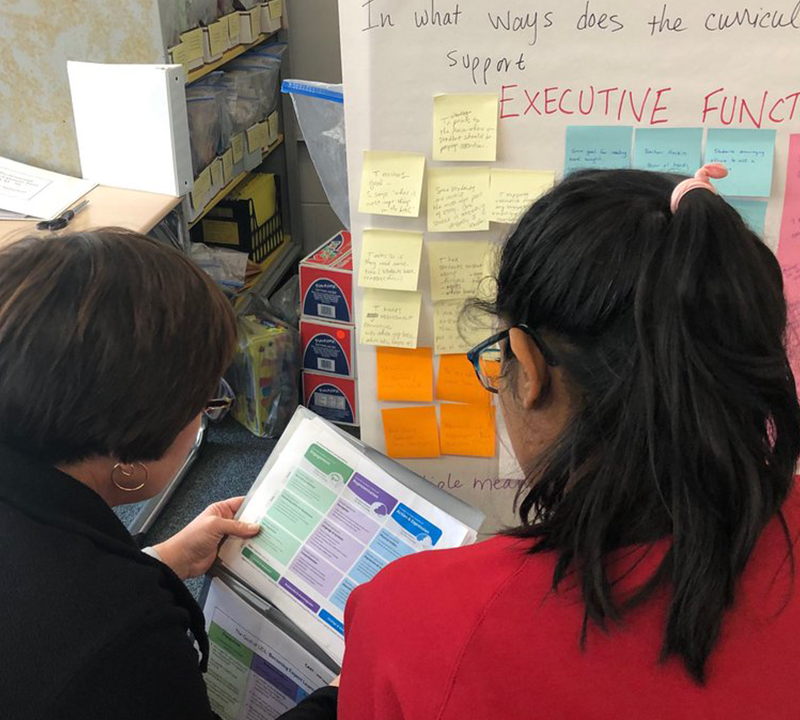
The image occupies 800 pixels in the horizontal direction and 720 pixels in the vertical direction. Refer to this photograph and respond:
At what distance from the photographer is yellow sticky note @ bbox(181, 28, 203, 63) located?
6.32 ft

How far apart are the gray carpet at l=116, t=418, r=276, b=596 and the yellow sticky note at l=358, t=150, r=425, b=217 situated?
1.02 meters

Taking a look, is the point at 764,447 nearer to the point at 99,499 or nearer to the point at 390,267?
the point at 99,499

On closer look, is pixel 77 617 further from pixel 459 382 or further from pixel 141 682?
pixel 459 382

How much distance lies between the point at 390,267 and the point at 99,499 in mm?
690

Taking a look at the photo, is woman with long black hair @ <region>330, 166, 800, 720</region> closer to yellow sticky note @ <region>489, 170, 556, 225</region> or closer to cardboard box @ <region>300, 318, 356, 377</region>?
yellow sticky note @ <region>489, 170, 556, 225</region>

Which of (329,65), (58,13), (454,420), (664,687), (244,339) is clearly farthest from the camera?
(329,65)

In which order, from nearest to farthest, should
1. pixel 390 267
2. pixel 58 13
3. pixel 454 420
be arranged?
pixel 390 267, pixel 454 420, pixel 58 13

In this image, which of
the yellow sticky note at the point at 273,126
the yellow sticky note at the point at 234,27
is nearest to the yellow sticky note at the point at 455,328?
the yellow sticky note at the point at 234,27

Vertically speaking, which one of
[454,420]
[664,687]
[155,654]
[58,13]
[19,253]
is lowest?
[454,420]

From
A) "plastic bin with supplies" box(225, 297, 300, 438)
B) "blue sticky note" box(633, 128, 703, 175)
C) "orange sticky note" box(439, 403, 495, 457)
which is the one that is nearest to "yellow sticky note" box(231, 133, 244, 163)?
"plastic bin with supplies" box(225, 297, 300, 438)

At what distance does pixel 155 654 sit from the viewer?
74 cm

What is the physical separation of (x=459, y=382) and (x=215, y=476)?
3.30ft

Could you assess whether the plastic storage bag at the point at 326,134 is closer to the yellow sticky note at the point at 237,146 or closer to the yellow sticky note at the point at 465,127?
the yellow sticky note at the point at 465,127

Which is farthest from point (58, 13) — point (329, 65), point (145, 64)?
point (329, 65)
